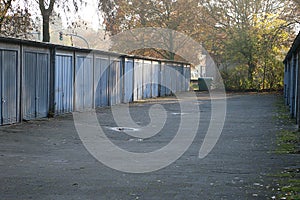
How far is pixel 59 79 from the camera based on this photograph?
21859mm

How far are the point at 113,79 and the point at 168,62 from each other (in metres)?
17.0

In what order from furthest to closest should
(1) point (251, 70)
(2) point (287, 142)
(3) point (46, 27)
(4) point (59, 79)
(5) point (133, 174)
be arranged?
(1) point (251, 70), (3) point (46, 27), (4) point (59, 79), (2) point (287, 142), (5) point (133, 174)

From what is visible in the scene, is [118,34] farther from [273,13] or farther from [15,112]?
[15,112]

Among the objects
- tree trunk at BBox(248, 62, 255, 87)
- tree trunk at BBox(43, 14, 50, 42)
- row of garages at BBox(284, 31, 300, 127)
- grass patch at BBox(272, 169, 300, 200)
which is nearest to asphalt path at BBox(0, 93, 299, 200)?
grass patch at BBox(272, 169, 300, 200)

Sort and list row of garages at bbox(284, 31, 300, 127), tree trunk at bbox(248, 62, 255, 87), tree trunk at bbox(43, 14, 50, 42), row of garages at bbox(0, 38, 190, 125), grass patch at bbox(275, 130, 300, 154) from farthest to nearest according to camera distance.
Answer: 1. tree trunk at bbox(248, 62, 255, 87)
2. tree trunk at bbox(43, 14, 50, 42)
3. row of garages at bbox(284, 31, 300, 127)
4. row of garages at bbox(0, 38, 190, 125)
5. grass patch at bbox(275, 130, 300, 154)

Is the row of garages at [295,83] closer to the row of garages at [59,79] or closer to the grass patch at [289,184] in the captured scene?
the grass patch at [289,184]

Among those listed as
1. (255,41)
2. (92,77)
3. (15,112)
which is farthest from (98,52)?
(255,41)

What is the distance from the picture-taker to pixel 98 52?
A: 26.8m

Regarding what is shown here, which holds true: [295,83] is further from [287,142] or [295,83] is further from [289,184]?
[289,184]

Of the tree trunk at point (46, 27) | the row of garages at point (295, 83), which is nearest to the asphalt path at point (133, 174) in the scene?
the row of garages at point (295, 83)

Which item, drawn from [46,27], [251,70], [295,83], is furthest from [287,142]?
[251,70]

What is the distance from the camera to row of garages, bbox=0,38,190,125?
17.6m

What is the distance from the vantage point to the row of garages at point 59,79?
57.8 ft

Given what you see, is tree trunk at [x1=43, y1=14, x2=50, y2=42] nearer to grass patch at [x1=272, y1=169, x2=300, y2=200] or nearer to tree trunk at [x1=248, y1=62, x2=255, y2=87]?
tree trunk at [x1=248, y1=62, x2=255, y2=87]
